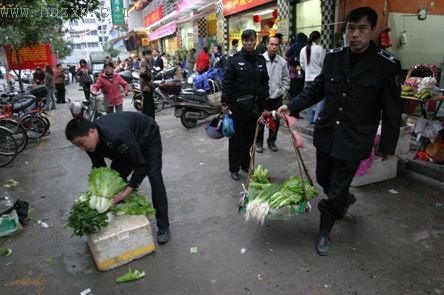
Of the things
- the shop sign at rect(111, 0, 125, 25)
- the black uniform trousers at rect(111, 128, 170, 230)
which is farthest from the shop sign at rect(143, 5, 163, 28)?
the black uniform trousers at rect(111, 128, 170, 230)

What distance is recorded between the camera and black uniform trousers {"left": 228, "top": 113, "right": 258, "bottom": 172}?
A: 4.88 m

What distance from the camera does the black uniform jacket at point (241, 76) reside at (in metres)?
4.76

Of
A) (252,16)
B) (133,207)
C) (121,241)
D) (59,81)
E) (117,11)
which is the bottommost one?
(121,241)

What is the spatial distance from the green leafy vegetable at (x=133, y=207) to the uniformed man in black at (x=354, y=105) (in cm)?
169

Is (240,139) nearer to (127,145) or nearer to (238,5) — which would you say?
(127,145)

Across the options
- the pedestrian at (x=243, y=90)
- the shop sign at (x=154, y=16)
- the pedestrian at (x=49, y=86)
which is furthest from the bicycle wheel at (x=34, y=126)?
the shop sign at (x=154, y=16)

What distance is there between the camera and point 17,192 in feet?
17.5

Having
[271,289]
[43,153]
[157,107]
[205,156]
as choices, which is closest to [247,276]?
[271,289]

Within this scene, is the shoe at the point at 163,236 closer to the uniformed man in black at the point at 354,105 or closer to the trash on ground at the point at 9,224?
the uniformed man in black at the point at 354,105

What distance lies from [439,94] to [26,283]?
5830 mm

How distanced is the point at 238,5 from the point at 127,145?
11330mm

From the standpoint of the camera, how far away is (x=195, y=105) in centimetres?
885

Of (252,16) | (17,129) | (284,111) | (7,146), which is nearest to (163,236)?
(284,111)

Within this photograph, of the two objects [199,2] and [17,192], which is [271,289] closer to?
[17,192]
